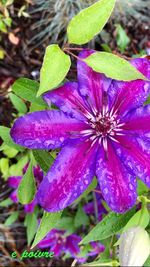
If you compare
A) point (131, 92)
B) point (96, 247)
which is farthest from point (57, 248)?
point (131, 92)

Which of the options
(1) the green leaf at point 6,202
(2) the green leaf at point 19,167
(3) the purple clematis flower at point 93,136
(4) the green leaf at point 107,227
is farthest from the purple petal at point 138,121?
(1) the green leaf at point 6,202

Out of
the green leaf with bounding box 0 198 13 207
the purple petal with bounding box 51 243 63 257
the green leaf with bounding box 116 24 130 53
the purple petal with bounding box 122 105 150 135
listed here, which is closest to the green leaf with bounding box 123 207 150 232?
the purple petal with bounding box 122 105 150 135

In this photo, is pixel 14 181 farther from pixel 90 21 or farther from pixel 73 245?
pixel 90 21

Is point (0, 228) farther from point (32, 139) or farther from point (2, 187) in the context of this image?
point (32, 139)

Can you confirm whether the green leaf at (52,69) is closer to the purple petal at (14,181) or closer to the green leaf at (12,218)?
the purple petal at (14,181)

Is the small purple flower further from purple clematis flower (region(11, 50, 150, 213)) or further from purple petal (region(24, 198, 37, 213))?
purple clematis flower (region(11, 50, 150, 213))

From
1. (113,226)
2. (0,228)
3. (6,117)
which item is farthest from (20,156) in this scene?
(113,226)
